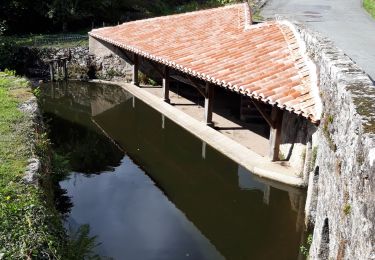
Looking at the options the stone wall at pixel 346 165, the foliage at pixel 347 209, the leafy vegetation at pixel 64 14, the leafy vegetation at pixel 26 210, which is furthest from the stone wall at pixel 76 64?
the foliage at pixel 347 209

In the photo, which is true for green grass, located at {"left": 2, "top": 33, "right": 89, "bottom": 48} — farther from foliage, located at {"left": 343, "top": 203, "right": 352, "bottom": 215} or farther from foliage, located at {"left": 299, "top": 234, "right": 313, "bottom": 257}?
foliage, located at {"left": 343, "top": 203, "right": 352, "bottom": 215}

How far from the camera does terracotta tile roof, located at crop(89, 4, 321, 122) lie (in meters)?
11.2

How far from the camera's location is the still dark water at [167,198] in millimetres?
9915

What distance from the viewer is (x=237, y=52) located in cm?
1457

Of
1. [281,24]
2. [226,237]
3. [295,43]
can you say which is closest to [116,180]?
[226,237]

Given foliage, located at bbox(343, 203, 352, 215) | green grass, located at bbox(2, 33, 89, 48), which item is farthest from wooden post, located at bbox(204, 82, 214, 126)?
green grass, located at bbox(2, 33, 89, 48)

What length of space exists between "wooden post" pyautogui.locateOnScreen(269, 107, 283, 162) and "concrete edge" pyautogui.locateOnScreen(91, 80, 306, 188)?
27 centimetres

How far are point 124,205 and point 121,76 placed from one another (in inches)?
539

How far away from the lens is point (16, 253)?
5820 mm

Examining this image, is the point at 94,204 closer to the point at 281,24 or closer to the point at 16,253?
the point at 16,253

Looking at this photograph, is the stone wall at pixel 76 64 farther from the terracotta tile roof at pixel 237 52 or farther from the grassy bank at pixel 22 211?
the grassy bank at pixel 22 211

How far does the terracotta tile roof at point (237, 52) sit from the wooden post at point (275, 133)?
47.2 inches

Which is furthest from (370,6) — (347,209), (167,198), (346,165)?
(347,209)

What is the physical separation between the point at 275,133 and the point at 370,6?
14820 millimetres
